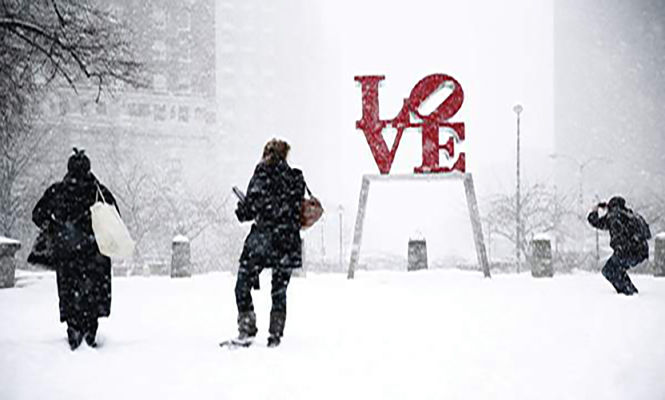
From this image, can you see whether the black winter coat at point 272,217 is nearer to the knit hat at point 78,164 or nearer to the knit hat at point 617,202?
the knit hat at point 78,164

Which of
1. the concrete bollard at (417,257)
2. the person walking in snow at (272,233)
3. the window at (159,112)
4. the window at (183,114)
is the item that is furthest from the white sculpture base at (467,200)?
the window at (183,114)

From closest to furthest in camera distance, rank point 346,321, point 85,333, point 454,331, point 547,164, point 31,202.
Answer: point 85,333, point 454,331, point 346,321, point 31,202, point 547,164

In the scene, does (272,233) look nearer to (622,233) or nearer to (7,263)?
(622,233)

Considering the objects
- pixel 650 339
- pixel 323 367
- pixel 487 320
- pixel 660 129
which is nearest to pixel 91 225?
pixel 323 367

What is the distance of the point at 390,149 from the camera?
55.0 feet

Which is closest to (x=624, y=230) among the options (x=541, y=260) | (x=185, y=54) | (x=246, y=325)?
(x=541, y=260)

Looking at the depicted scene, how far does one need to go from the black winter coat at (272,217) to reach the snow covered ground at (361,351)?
0.94 meters

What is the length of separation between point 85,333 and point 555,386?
4.70m

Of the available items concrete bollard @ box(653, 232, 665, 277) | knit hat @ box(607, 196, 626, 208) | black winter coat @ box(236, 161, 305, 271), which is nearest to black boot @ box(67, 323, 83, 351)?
black winter coat @ box(236, 161, 305, 271)

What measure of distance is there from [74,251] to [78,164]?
0.92 meters

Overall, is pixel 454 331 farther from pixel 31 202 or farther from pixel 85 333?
pixel 31 202

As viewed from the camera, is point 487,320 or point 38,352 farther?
point 487,320

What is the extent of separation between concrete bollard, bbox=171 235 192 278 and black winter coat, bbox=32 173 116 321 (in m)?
11.5

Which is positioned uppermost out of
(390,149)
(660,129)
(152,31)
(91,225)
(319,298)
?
(152,31)
